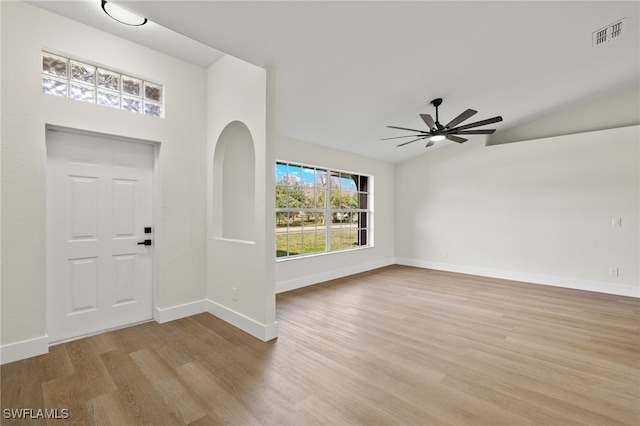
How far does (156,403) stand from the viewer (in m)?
1.85

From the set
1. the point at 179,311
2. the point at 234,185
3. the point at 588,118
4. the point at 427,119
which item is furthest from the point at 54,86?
the point at 588,118

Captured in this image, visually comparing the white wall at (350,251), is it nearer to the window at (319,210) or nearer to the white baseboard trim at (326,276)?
the white baseboard trim at (326,276)

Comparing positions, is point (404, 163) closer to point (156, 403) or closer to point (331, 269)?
point (331, 269)

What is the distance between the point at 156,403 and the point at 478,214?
6154 millimetres

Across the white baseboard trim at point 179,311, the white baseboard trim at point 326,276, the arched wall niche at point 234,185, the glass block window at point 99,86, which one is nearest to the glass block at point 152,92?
the glass block window at point 99,86

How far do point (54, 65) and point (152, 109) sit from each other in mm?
848

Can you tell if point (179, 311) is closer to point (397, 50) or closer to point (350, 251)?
point (350, 251)

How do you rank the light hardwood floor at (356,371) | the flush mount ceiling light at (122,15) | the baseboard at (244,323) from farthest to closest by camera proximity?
the baseboard at (244,323) → the flush mount ceiling light at (122,15) → the light hardwood floor at (356,371)

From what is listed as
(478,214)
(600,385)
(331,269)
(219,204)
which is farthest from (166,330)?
(478,214)

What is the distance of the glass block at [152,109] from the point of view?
3.17 meters

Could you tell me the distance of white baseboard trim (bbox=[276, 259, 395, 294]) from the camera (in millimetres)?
4600

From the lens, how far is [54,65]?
102 inches

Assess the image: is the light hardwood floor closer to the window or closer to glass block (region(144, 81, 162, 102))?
the window

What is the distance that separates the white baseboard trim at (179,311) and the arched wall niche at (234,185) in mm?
909
